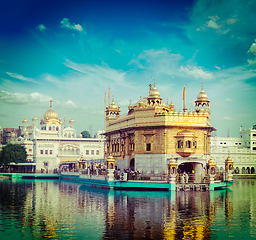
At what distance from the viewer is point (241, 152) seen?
73.6 m

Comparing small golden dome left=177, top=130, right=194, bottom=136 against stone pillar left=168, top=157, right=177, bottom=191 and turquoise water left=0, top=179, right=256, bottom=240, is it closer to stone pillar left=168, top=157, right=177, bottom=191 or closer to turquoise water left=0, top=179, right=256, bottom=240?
stone pillar left=168, top=157, right=177, bottom=191

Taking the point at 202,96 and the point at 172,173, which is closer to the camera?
the point at 172,173

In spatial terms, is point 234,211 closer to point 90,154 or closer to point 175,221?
point 175,221

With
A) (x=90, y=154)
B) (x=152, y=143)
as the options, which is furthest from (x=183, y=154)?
(x=90, y=154)

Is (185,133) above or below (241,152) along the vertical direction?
above

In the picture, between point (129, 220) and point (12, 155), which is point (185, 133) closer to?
point (129, 220)

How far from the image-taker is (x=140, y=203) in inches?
876

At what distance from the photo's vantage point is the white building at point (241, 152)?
72.0m

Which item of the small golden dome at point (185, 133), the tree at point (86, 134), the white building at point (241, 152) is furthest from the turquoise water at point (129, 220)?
the tree at point (86, 134)

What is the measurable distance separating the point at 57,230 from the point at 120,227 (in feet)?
8.12

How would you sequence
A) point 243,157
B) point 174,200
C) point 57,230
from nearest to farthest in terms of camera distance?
point 57,230
point 174,200
point 243,157

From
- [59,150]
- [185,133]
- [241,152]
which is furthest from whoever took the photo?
[59,150]

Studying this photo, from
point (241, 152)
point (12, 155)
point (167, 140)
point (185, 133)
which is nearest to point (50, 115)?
point (12, 155)

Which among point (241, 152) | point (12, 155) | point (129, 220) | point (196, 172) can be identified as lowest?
point (129, 220)
